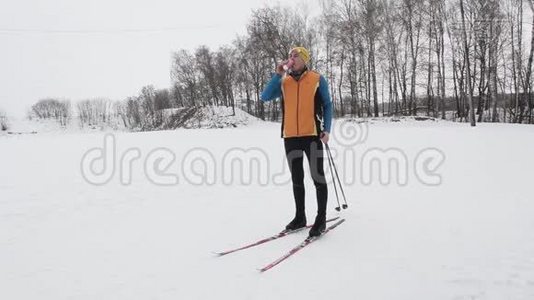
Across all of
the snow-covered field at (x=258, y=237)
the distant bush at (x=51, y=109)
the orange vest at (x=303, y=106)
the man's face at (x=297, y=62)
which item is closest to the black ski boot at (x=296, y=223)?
the snow-covered field at (x=258, y=237)

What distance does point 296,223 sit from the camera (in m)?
4.33

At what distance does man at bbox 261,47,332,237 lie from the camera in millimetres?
4035

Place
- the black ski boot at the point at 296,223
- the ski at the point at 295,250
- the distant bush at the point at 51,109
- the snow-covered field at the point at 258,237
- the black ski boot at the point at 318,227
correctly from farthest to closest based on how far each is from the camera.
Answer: the distant bush at the point at 51,109 < the black ski boot at the point at 296,223 < the black ski boot at the point at 318,227 < the ski at the point at 295,250 < the snow-covered field at the point at 258,237

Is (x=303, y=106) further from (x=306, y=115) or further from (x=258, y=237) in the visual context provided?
(x=258, y=237)

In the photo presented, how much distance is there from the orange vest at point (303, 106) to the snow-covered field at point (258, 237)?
1182mm

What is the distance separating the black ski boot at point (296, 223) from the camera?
169 inches

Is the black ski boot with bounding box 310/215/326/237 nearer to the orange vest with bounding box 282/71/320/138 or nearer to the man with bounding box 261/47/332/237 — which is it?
the man with bounding box 261/47/332/237

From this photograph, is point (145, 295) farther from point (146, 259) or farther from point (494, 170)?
point (494, 170)

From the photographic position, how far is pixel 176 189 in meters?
6.96

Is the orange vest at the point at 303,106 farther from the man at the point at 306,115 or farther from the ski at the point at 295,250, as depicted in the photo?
the ski at the point at 295,250

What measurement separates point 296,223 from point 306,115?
4.16ft

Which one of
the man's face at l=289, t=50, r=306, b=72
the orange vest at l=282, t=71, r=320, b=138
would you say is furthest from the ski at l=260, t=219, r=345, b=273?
the man's face at l=289, t=50, r=306, b=72

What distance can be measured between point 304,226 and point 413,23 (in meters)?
33.3

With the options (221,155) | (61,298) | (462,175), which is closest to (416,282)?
(61,298)
